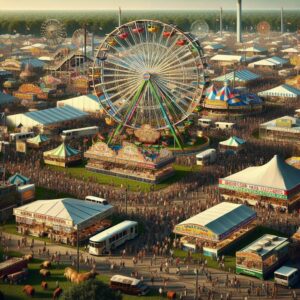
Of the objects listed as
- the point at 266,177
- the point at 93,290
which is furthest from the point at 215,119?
the point at 93,290

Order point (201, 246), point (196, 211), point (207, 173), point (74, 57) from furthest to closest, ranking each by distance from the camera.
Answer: point (74, 57)
point (207, 173)
point (196, 211)
point (201, 246)

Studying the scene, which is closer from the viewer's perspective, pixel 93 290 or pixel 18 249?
pixel 93 290

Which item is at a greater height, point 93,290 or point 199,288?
point 93,290

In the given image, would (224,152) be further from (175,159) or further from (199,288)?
(199,288)

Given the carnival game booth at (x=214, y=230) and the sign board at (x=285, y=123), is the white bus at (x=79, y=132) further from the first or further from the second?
the carnival game booth at (x=214, y=230)

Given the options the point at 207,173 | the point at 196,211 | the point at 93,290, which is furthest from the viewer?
the point at 207,173

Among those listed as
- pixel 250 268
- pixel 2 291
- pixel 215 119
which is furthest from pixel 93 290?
pixel 215 119
